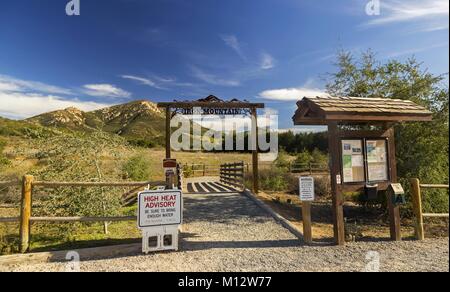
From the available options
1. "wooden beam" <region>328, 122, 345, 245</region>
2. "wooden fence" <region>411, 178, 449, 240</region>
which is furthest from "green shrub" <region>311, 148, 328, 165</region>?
"wooden beam" <region>328, 122, 345, 245</region>

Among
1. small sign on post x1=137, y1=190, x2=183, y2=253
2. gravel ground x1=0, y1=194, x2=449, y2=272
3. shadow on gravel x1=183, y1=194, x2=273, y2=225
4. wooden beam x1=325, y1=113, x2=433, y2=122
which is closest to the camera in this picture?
gravel ground x1=0, y1=194, x2=449, y2=272

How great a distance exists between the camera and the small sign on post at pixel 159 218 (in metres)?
5.09

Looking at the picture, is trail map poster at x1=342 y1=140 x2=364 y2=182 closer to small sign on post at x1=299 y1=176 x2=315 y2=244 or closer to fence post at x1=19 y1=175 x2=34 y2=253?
small sign on post at x1=299 y1=176 x2=315 y2=244

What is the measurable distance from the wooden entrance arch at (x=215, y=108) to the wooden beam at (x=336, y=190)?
20.1ft

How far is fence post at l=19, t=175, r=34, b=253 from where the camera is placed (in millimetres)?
5152

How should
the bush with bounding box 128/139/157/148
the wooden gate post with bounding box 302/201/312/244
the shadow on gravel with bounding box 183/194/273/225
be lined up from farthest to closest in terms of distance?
the bush with bounding box 128/139/157/148, the shadow on gravel with bounding box 183/194/273/225, the wooden gate post with bounding box 302/201/312/244

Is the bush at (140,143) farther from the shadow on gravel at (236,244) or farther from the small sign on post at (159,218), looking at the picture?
the shadow on gravel at (236,244)

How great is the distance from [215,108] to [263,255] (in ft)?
26.1

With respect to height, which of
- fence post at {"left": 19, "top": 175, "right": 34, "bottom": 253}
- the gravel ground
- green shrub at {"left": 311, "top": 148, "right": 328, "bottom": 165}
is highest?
green shrub at {"left": 311, "top": 148, "right": 328, "bottom": 165}

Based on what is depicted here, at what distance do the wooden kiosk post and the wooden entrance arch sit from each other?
5.94 meters

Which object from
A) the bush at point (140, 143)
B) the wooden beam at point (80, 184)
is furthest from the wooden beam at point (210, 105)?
the wooden beam at point (80, 184)

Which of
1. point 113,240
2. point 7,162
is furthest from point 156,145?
point 113,240
